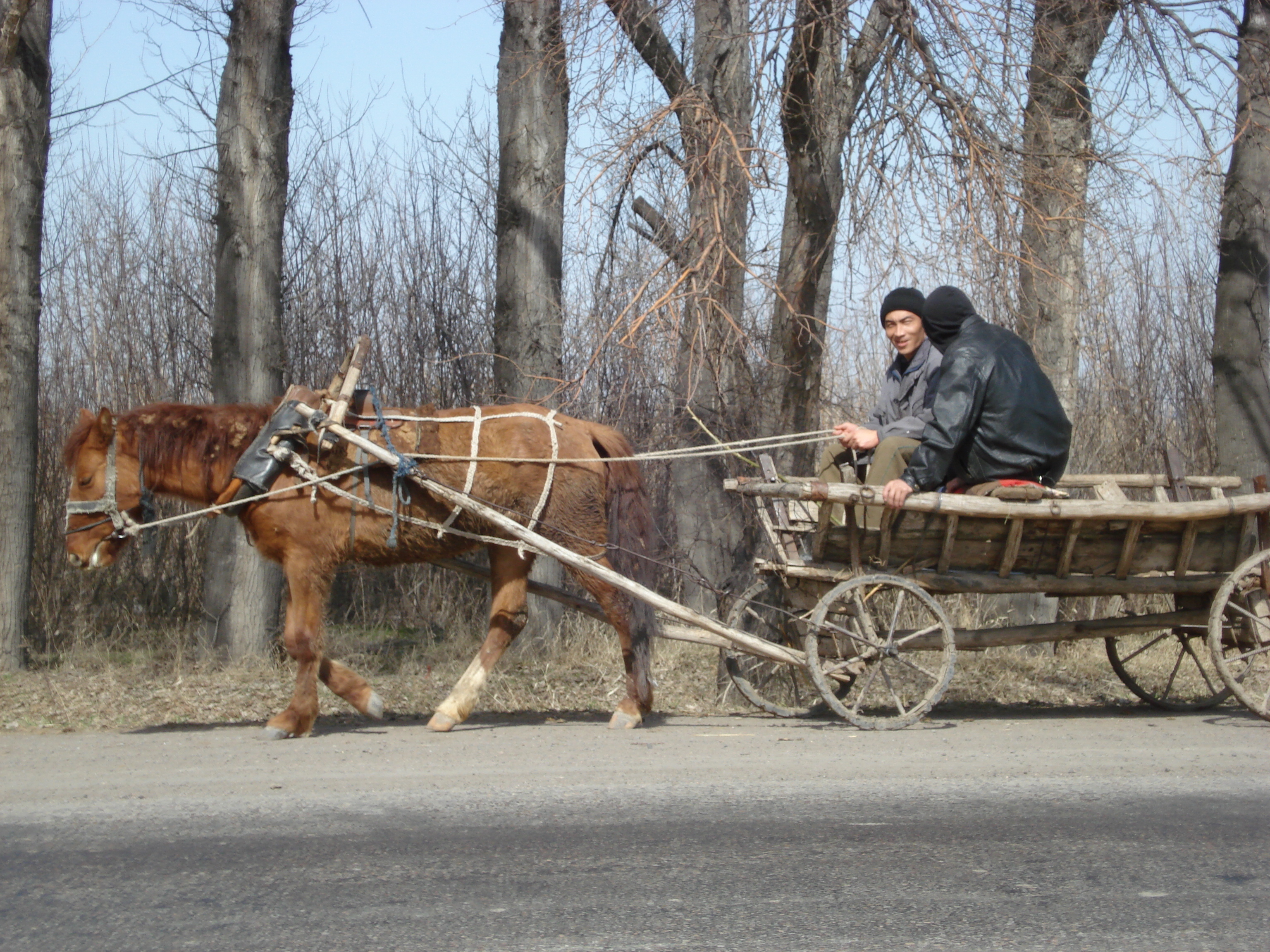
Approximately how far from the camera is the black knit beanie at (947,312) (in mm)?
6395

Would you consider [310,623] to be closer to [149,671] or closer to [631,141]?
[149,671]

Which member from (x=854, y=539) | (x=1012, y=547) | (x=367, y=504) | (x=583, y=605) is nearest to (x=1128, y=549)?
(x=1012, y=547)

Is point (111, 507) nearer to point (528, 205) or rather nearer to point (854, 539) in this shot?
point (854, 539)

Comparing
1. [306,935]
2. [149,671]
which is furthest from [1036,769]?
[149,671]

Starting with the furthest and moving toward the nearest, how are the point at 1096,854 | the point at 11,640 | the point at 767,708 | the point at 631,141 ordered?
the point at 11,640 < the point at 631,141 < the point at 767,708 < the point at 1096,854

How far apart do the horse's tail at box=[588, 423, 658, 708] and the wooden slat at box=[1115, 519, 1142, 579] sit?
102 inches

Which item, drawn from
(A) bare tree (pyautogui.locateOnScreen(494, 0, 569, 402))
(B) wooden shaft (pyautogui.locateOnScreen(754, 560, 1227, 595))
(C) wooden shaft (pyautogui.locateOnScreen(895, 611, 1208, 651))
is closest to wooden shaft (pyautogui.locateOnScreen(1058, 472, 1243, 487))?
(B) wooden shaft (pyautogui.locateOnScreen(754, 560, 1227, 595))

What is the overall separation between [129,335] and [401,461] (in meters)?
7.54

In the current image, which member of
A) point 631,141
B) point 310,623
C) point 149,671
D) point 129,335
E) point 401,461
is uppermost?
point 631,141

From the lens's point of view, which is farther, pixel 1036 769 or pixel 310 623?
pixel 310 623

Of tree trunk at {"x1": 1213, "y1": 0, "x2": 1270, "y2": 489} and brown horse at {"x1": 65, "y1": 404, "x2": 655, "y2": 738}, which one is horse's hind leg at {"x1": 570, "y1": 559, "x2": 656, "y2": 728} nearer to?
brown horse at {"x1": 65, "y1": 404, "x2": 655, "y2": 738}

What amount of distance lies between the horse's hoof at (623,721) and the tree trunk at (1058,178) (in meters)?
3.54

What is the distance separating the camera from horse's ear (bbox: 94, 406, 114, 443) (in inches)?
241

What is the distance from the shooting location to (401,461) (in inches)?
242
